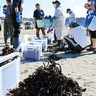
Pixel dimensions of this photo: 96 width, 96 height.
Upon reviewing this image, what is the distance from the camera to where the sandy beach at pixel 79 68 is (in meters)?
5.15

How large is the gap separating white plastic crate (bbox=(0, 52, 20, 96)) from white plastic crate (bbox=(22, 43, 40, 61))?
3479mm

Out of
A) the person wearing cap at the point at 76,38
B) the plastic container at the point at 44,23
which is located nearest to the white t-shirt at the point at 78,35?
the person wearing cap at the point at 76,38

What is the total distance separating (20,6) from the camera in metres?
8.33

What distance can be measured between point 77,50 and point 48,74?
5566mm

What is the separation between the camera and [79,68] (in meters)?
6.47

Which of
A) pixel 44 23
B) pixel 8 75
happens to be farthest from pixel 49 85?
pixel 44 23

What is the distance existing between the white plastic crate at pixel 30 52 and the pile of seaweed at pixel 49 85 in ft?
14.3

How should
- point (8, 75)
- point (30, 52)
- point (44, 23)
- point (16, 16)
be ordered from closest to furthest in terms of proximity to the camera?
point (8, 75)
point (30, 52)
point (16, 16)
point (44, 23)

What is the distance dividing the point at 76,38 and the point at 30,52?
154 cm

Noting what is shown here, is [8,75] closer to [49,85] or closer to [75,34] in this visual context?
[49,85]

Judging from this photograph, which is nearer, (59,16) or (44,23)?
(59,16)

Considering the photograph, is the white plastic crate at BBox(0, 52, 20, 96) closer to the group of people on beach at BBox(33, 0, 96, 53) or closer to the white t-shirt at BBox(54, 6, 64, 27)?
the group of people on beach at BBox(33, 0, 96, 53)

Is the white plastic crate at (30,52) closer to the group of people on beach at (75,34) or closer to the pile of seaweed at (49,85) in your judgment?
the group of people on beach at (75,34)

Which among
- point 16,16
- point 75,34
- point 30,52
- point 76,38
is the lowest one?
point 30,52
